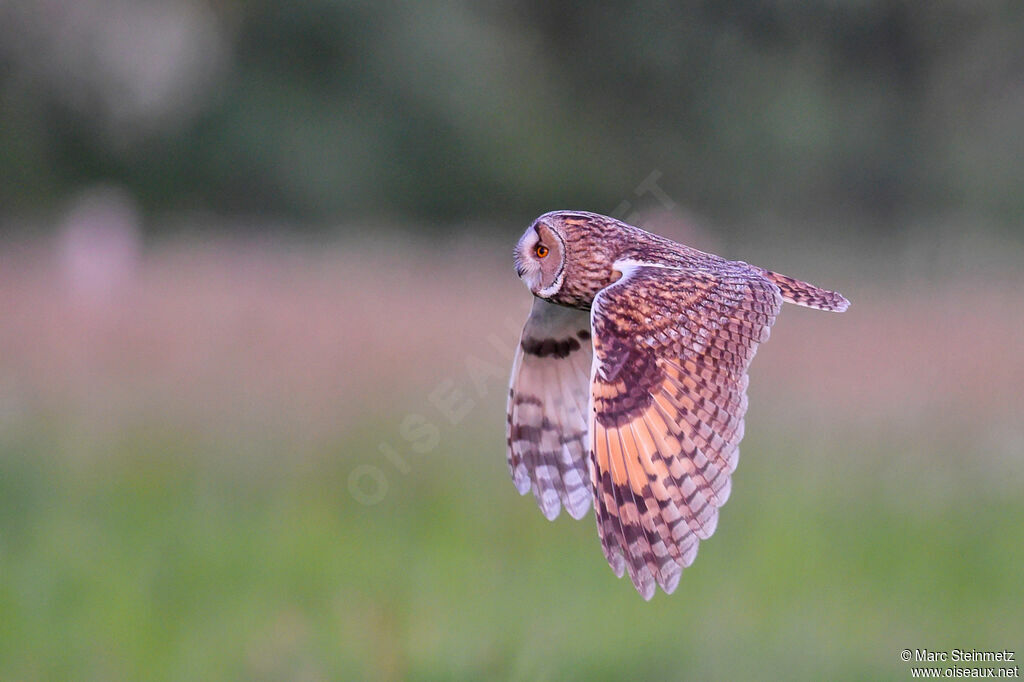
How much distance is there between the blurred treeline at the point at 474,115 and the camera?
1209 cm

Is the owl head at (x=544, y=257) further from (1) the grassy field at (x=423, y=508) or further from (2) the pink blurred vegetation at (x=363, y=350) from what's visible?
(2) the pink blurred vegetation at (x=363, y=350)

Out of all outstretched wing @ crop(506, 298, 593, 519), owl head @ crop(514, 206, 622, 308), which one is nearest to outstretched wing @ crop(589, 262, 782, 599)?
owl head @ crop(514, 206, 622, 308)

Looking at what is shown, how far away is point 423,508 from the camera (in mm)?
5219

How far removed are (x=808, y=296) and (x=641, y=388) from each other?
60cm

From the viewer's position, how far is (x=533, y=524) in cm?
502

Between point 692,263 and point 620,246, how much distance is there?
149 mm

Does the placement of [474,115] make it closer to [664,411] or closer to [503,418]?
[503,418]

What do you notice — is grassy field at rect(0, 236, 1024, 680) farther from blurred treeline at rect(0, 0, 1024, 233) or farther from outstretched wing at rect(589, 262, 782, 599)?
blurred treeline at rect(0, 0, 1024, 233)

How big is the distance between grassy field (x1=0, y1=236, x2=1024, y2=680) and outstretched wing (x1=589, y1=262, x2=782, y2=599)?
40.6 inches

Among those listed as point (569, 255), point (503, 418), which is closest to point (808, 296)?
point (569, 255)

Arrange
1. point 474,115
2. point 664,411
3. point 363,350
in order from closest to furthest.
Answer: point 664,411, point 363,350, point 474,115

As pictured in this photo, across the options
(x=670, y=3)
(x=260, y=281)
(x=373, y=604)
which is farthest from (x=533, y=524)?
(x=670, y=3)

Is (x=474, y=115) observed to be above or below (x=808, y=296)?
above

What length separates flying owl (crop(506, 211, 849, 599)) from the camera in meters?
2.26
